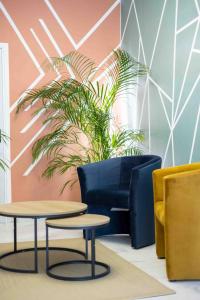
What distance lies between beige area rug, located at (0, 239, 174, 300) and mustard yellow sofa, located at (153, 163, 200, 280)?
20 centimetres

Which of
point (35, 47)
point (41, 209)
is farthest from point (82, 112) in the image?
point (41, 209)

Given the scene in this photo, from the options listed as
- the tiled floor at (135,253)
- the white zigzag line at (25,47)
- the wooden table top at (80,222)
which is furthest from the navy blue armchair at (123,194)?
the white zigzag line at (25,47)

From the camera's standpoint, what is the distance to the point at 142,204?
14.8ft

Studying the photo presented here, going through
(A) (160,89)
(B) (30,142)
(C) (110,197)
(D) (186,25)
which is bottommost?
(C) (110,197)

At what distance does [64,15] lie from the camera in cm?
608

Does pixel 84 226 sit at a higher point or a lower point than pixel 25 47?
lower

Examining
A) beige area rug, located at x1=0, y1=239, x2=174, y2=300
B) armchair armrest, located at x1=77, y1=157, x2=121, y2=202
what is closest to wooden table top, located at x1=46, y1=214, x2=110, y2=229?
beige area rug, located at x1=0, y1=239, x2=174, y2=300

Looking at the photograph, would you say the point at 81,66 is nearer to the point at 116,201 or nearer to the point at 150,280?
the point at 116,201

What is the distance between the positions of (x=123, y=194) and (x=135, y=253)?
0.52m

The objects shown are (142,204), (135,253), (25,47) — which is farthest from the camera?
(25,47)

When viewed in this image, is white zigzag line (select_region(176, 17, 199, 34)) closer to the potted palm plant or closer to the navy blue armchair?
the potted palm plant

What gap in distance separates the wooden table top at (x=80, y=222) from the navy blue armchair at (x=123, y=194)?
0.76 m

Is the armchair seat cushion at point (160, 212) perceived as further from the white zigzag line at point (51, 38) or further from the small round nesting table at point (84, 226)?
the white zigzag line at point (51, 38)

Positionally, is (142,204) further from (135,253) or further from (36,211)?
(36,211)
